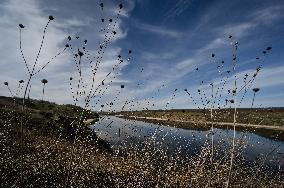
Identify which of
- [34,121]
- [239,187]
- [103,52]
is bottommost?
[239,187]

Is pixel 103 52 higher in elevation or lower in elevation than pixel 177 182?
higher

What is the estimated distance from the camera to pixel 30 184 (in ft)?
19.3

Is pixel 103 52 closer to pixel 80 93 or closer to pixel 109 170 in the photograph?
pixel 80 93

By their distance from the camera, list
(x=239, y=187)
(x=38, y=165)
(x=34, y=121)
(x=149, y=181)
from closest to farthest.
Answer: (x=38, y=165)
(x=149, y=181)
(x=239, y=187)
(x=34, y=121)

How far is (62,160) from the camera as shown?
Answer: 25.5 feet

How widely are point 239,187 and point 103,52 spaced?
4.64 m

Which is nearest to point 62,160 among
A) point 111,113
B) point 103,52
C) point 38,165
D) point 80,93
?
point 38,165

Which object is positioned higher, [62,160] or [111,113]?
[111,113]

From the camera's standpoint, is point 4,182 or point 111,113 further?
point 111,113

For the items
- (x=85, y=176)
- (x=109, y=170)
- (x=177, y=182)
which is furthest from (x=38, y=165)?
(x=177, y=182)

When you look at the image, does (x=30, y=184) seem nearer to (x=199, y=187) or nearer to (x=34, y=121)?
(x=199, y=187)

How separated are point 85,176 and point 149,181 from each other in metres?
1.34

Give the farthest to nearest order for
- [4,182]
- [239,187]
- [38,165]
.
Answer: [239,187] → [38,165] → [4,182]

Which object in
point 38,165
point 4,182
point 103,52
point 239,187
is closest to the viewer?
point 4,182
